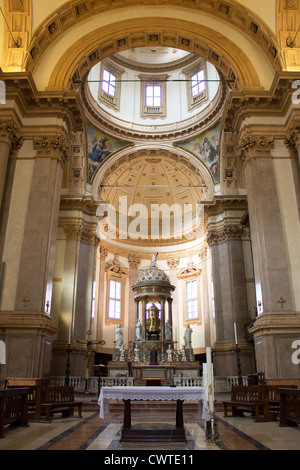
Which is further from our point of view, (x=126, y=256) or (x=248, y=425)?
(x=126, y=256)

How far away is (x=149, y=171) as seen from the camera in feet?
88.4

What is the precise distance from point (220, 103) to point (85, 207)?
9.41 metres

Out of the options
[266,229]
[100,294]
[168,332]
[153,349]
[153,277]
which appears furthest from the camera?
[100,294]

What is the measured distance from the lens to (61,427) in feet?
22.9

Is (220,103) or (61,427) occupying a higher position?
(220,103)

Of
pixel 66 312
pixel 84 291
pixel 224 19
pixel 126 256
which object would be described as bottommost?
pixel 66 312

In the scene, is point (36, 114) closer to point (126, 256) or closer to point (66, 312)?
point (66, 312)

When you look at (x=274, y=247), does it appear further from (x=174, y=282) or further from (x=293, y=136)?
(x=174, y=282)

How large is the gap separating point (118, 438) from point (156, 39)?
14308mm

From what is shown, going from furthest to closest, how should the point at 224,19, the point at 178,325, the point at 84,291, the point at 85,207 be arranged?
the point at 178,325, the point at 85,207, the point at 84,291, the point at 224,19

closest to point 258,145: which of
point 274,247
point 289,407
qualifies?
point 274,247

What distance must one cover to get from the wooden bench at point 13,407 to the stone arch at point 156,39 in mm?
10278

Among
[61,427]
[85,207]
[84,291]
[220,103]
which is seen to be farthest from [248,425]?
[220,103]

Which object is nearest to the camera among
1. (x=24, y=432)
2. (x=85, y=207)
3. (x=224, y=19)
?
(x=24, y=432)
